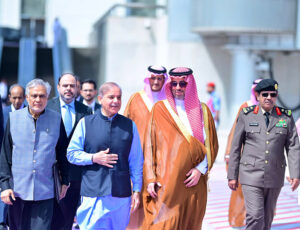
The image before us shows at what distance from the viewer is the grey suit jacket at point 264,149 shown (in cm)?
594

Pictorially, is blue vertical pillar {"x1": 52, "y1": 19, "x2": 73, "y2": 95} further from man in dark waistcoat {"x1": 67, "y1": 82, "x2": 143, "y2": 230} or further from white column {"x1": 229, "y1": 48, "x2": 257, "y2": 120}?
man in dark waistcoat {"x1": 67, "y1": 82, "x2": 143, "y2": 230}

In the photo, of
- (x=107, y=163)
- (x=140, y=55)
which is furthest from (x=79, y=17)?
(x=107, y=163)

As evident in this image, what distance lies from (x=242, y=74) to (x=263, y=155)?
451 inches

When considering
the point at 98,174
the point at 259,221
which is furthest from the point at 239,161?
the point at 98,174

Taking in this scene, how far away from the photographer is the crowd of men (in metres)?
5.03

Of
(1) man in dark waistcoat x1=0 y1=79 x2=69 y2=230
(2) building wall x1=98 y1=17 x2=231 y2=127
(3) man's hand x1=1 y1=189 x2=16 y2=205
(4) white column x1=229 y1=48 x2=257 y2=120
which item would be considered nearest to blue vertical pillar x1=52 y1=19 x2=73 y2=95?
(2) building wall x1=98 y1=17 x2=231 y2=127

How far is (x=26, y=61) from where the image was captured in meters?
22.4

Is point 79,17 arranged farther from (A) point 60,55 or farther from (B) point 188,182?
(B) point 188,182

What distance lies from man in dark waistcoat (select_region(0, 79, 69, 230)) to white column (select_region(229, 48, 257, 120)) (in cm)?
1258

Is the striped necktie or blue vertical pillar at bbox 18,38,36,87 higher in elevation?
blue vertical pillar at bbox 18,38,36,87

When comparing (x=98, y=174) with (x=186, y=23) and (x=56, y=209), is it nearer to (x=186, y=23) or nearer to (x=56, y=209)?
(x=56, y=209)

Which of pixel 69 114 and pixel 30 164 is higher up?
pixel 69 114

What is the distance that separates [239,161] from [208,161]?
656 mm

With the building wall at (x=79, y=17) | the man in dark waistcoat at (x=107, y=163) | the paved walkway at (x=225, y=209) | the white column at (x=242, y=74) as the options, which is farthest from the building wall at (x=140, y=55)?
the man in dark waistcoat at (x=107, y=163)
